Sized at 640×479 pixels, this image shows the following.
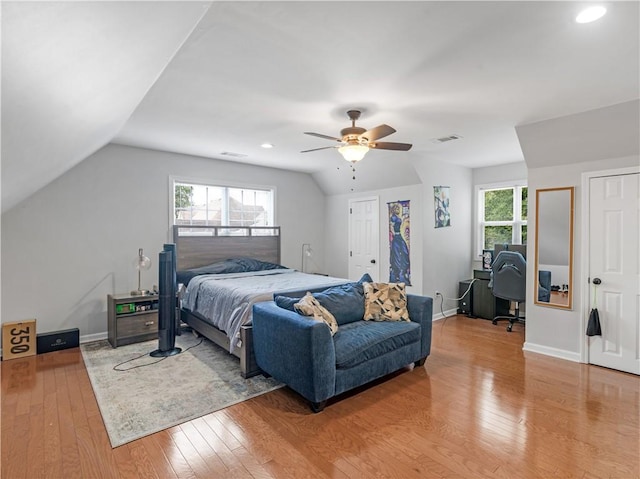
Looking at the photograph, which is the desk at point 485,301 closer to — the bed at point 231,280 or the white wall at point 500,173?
the white wall at point 500,173

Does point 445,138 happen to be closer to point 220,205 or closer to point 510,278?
point 510,278

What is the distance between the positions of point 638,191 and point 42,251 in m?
6.57

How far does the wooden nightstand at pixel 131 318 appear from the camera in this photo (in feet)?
13.3

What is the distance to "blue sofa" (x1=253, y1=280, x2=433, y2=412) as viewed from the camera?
256 cm

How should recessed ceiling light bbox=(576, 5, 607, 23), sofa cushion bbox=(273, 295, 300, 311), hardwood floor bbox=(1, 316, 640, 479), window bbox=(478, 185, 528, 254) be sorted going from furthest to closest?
1. window bbox=(478, 185, 528, 254)
2. sofa cushion bbox=(273, 295, 300, 311)
3. hardwood floor bbox=(1, 316, 640, 479)
4. recessed ceiling light bbox=(576, 5, 607, 23)

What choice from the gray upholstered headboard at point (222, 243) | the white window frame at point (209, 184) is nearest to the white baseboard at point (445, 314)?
the gray upholstered headboard at point (222, 243)

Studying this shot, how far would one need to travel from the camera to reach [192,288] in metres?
4.49

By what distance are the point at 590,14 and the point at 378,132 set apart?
1.50 m

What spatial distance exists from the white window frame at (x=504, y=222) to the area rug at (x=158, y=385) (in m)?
4.71

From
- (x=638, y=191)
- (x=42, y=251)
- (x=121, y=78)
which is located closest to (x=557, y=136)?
(x=638, y=191)

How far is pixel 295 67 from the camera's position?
7.82ft

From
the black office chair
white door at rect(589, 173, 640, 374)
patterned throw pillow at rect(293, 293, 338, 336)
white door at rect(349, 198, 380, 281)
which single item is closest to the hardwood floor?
white door at rect(589, 173, 640, 374)

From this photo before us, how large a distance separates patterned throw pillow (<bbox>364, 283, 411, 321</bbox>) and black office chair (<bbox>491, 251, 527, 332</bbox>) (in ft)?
7.09

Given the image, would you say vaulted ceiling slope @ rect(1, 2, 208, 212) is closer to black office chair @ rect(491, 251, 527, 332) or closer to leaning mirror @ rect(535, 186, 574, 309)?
leaning mirror @ rect(535, 186, 574, 309)
